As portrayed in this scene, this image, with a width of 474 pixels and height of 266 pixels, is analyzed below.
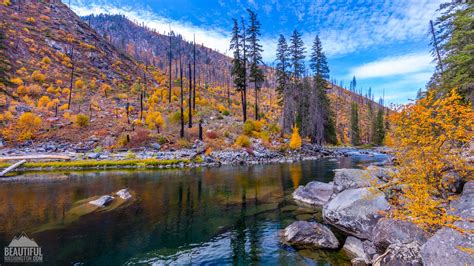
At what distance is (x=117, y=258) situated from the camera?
25.8ft

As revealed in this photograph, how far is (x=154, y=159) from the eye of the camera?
96.2 ft

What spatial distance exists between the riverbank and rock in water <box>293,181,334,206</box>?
15488mm

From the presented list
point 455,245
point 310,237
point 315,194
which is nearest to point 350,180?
point 315,194

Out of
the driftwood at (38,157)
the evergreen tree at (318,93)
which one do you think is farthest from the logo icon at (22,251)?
the evergreen tree at (318,93)

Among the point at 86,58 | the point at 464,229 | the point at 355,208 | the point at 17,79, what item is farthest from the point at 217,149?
the point at 86,58

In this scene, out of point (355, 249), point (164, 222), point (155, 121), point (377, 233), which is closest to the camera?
point (377, 233)

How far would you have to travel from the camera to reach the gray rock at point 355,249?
7.78 m

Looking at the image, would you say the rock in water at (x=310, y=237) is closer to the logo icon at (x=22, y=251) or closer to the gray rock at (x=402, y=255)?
the gray rock at (x=402, y=255)

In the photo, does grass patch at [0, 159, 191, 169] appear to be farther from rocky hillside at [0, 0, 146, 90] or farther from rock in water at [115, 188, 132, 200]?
rocky hillside at [0, 0, 146, 90]

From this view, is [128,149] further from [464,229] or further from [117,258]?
[464,229]

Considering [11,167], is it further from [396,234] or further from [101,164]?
[396,234]

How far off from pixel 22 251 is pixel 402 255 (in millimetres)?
12315

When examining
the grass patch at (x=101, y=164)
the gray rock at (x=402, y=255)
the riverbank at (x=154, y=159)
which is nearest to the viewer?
the gray rock at (x=402, y=255)

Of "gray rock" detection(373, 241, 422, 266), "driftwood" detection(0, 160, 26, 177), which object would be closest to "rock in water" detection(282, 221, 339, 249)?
"gray rock" detection(373, 241, 422, 266)
